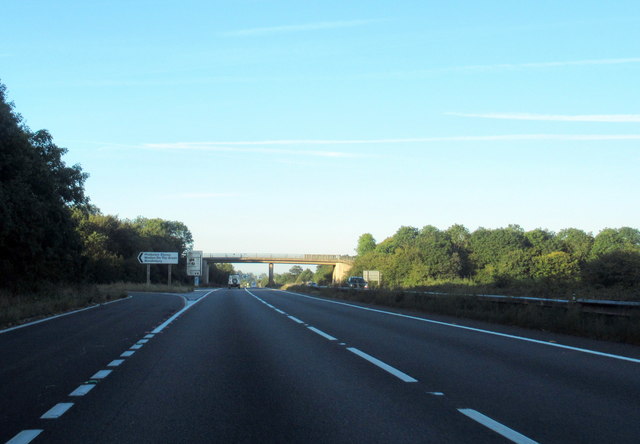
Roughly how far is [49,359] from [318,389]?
17.4 ft

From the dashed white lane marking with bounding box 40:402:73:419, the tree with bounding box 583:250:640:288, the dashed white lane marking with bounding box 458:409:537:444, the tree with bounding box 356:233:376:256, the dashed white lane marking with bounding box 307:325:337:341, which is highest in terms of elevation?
the tree with bounding box 356:233:376:256

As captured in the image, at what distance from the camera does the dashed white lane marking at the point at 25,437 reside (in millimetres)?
5125

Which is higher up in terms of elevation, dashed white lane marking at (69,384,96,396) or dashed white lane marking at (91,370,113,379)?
dashed white lane marking at (91,370,113,379)

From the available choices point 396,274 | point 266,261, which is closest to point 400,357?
point 396,274

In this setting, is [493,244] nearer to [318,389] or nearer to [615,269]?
[615,269]

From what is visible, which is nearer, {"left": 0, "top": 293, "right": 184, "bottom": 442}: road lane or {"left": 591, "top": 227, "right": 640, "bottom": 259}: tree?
{"left": 0, "top": 293, "right": 184, "bottom": 442}: road lane

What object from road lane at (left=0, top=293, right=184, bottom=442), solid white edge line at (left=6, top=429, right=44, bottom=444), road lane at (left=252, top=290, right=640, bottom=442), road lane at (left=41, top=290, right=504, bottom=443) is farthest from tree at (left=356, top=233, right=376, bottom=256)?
solid white edge line at (left=6, top=429, right=44, bottom=444)

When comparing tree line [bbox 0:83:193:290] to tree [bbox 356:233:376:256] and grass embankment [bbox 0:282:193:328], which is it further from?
tree [bbox 356:233:376:256]

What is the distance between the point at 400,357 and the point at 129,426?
5.63 meters

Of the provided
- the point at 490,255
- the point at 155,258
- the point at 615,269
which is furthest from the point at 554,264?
the point at 155,258

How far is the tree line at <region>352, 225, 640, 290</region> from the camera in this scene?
293ft

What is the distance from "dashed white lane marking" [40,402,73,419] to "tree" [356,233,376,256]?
183595mm

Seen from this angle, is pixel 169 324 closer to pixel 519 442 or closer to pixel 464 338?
pixel 464 338

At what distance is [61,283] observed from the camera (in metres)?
33.8
